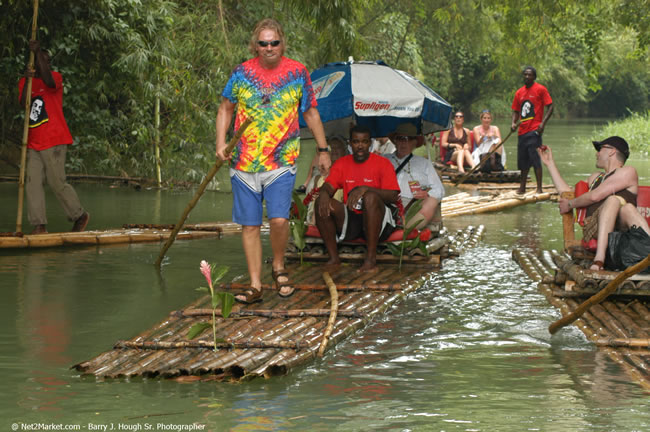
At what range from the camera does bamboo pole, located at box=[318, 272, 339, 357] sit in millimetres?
5813

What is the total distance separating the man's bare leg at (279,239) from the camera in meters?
7.11

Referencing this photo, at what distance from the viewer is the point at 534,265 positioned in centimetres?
893

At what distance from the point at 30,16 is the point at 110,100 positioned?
Result: 3184 millimetres

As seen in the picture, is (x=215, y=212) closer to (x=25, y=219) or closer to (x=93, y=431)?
(x=25, y=219)

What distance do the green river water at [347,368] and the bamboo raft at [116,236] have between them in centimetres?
18

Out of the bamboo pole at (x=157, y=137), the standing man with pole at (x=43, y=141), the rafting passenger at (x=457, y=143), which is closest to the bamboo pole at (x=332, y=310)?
the standing man with pole at (x=43, y=141)

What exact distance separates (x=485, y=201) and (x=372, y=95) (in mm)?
6003

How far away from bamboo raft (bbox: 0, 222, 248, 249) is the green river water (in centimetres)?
18

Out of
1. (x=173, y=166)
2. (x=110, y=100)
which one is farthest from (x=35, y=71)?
(x=173, y=166)

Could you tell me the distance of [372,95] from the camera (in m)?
9.27

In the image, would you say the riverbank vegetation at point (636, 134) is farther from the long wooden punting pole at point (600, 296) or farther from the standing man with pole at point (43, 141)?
the long wooden punting pole at point (600, 296)

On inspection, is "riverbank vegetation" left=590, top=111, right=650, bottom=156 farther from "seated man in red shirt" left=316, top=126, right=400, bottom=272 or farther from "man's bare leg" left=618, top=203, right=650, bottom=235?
"man's bare leg" left=618, top=203, right=650, bottom=235

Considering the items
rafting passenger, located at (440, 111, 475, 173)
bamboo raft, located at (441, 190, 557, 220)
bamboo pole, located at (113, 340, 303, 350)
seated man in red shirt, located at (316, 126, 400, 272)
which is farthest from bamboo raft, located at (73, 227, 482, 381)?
rafting passenger, located at (440, 111, 475, 173)

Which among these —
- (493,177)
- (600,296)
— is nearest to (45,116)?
(600,296)
